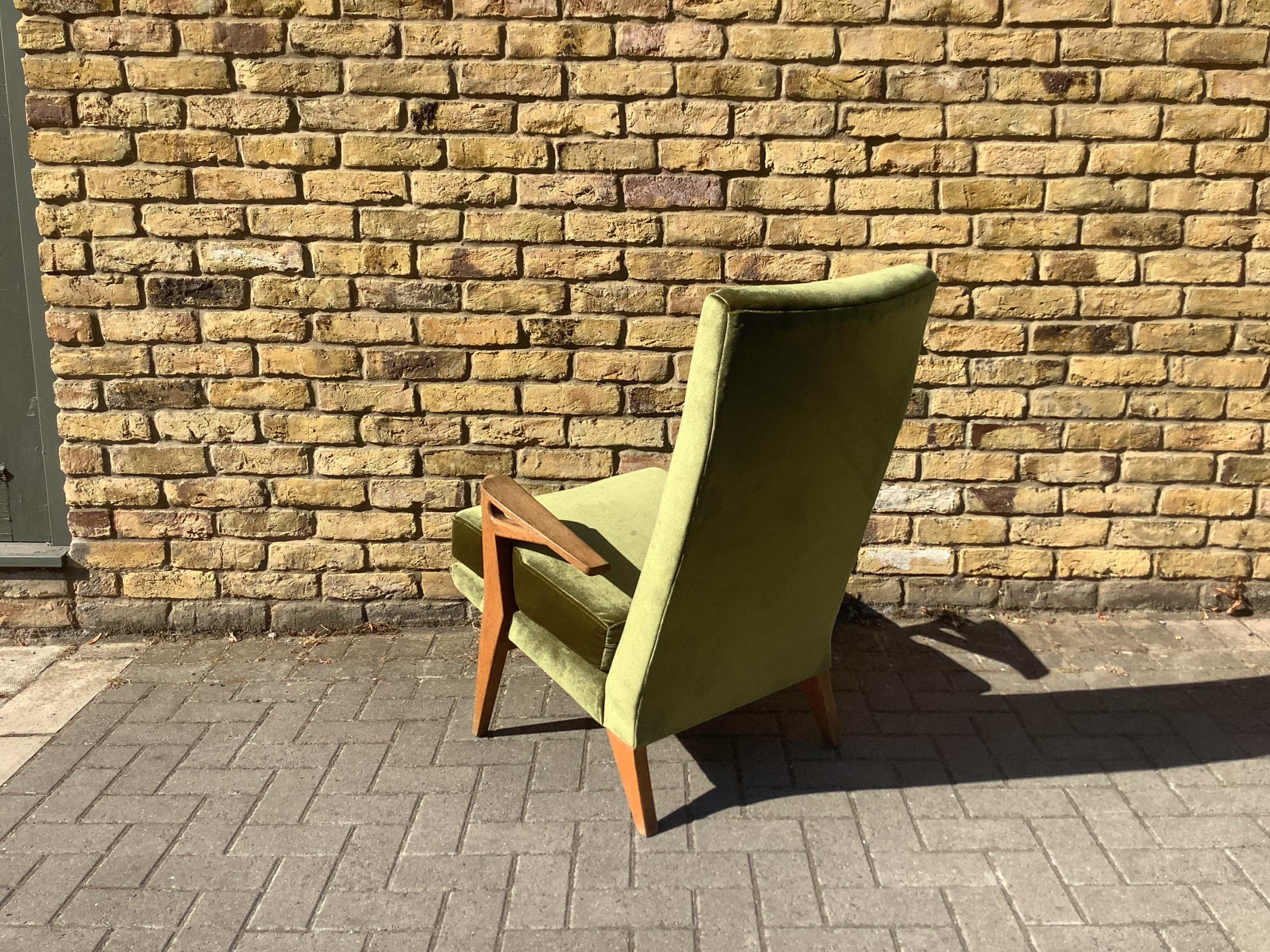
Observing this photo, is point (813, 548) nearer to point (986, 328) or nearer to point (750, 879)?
point (750, 879)

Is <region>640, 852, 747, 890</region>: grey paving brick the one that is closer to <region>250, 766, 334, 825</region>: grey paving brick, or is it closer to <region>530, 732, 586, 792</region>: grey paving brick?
<region>530, 732, 586, 792</region>: grey paving brick

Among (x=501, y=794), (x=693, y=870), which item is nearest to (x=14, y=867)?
(x=501, y=794)

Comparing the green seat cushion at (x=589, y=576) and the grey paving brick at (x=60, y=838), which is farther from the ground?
the green seat cushion at (x=589, y=576)

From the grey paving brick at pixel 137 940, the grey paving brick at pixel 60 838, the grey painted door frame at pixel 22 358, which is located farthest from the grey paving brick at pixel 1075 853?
the grey painted door frame at pixel 22 358

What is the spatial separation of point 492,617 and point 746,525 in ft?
2.88

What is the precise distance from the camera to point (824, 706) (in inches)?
106

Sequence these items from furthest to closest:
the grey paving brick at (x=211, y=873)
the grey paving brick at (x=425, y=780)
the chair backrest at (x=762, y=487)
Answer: the grey paving brick at (x=425, y=780)
the grey paving brick at (x=211, y=873)
the chair backrest at (x=762, y=487)

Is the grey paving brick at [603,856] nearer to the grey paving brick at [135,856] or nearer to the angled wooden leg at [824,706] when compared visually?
the angled wooden leg at [824,706]

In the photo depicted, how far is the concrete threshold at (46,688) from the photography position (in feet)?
9.05

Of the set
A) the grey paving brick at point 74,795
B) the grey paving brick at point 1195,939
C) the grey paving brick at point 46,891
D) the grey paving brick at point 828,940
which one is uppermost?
the grey paving brick at point 1195,939

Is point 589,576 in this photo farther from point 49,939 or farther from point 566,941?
point 49,939

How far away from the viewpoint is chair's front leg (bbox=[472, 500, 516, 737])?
2582mm

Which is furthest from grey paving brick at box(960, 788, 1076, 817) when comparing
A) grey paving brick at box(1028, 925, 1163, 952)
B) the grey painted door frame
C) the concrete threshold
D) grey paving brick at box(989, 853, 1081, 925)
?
the grey painted door frame

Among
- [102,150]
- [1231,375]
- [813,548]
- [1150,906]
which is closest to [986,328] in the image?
[1231,375]
